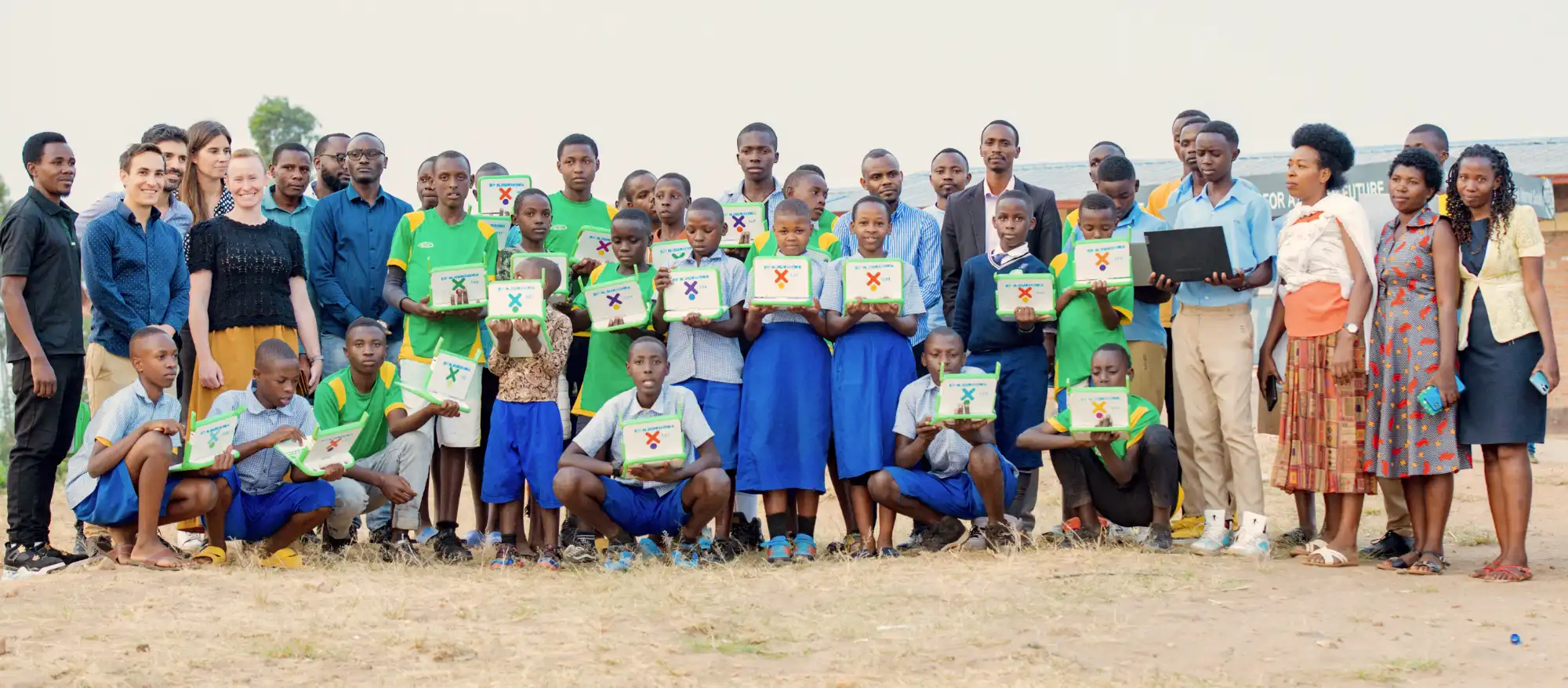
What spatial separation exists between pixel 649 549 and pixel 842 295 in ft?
5.24

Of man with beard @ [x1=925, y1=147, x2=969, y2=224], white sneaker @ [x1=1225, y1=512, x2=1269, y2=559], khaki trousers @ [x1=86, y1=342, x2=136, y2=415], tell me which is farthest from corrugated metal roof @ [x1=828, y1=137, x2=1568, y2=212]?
khaki trousers @ [x1=86, y1=342, x2=136, y2=415]

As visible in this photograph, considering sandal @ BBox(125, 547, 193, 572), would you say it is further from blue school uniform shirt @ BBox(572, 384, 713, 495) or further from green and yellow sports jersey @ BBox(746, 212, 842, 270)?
green and yellow sports jersey @ BBox(746, 212, 842, 270)

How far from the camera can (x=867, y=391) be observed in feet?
23.8

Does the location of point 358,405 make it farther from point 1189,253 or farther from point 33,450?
point 1189,253

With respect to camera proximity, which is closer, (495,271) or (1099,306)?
(1099,306)

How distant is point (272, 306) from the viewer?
755cm

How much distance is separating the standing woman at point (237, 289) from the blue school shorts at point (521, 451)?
4.25ft

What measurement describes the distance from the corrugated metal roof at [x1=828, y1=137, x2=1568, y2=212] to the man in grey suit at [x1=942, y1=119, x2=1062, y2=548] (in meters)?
9.40

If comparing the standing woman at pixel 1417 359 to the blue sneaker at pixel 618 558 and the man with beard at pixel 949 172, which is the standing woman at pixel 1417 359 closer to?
the man with beard at pixel 949 172

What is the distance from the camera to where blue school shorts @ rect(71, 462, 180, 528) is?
6.68 meters

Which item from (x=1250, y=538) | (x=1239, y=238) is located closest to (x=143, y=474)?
(x=1250, y=538)

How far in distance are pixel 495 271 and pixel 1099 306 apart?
321 cm

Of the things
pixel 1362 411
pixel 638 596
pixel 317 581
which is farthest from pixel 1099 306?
pixel 317 581

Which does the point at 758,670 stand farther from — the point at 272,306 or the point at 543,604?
the point at 272,306
